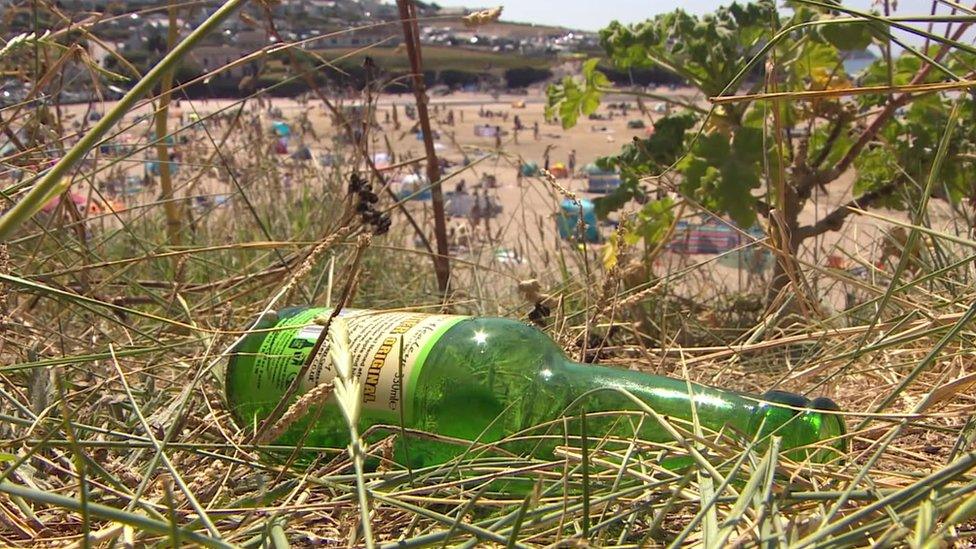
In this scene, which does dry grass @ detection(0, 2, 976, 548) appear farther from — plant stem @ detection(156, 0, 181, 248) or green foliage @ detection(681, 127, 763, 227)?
green foliage @ detection(681, 127, 763, 227)

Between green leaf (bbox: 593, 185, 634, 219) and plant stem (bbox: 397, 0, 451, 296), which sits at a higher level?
plant stem (bbox: 397, 0, 451, 296)

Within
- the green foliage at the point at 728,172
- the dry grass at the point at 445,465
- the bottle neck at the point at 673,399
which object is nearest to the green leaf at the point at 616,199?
the green foliage at the point at 728,172

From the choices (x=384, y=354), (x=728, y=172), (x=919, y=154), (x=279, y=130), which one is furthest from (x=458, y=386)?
(x=279, y=130)

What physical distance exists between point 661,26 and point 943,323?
1.46 m

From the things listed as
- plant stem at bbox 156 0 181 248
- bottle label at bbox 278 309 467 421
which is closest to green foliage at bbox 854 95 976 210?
bottle label at bbox 278 309 467 421

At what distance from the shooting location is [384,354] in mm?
1117

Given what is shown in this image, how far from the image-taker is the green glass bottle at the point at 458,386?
3.54 feet

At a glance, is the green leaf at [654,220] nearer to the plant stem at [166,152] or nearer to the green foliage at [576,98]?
the green foliage at [576,98]

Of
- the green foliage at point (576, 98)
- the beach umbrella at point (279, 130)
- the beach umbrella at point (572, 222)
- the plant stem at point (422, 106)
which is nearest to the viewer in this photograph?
the beach umbrella at point (572, 222)

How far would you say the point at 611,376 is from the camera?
46.5 inches

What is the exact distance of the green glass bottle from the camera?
1.08 m

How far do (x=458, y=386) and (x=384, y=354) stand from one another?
0.11m

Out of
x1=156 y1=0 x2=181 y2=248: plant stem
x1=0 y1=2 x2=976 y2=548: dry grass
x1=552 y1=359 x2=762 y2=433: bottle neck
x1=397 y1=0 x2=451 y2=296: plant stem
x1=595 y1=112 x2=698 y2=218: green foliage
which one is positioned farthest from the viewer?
x1=595 y1=112 x2=698 y2=218: green foliage

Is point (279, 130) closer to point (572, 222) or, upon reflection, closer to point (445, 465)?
point (572, 222)
